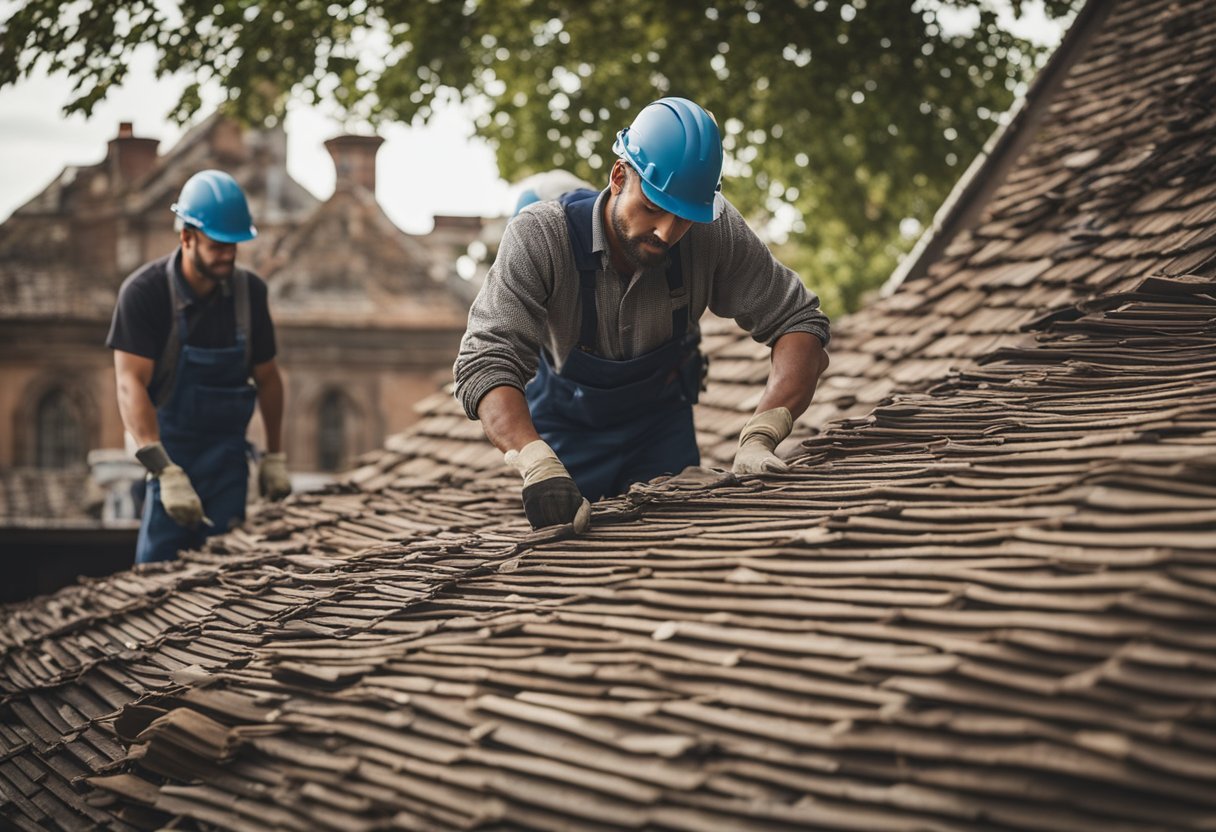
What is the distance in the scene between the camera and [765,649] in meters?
2.90

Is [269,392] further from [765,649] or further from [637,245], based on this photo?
[765,649]

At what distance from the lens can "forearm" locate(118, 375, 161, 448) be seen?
19.5ft

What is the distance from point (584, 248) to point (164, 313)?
2365 mm

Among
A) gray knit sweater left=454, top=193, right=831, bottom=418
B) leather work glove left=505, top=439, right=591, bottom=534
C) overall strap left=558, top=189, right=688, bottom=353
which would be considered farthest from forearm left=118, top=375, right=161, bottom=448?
leather work glove left=505, top=439, right=591, bottom=534

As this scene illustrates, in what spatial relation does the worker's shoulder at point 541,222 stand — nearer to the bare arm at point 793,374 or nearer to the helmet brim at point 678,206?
the helmet brim at point 678,206

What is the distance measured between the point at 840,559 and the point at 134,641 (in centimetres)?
251

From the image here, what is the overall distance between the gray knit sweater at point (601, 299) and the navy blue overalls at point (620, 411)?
0.05 meters

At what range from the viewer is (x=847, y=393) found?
599cm

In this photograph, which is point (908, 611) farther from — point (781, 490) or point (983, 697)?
point (781, 490)

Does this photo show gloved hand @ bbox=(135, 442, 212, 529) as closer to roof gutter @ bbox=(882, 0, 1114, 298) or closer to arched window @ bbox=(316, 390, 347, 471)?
roof gutter @ bbox=(882, 0, 1114, 298)

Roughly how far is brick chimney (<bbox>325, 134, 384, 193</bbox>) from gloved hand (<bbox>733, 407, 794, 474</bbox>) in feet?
96.1

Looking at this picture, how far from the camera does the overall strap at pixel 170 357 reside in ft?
19.9

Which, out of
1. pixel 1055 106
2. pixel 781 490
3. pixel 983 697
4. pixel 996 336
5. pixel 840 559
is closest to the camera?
pixel 983 697

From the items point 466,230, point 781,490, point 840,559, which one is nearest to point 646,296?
point 781,490
